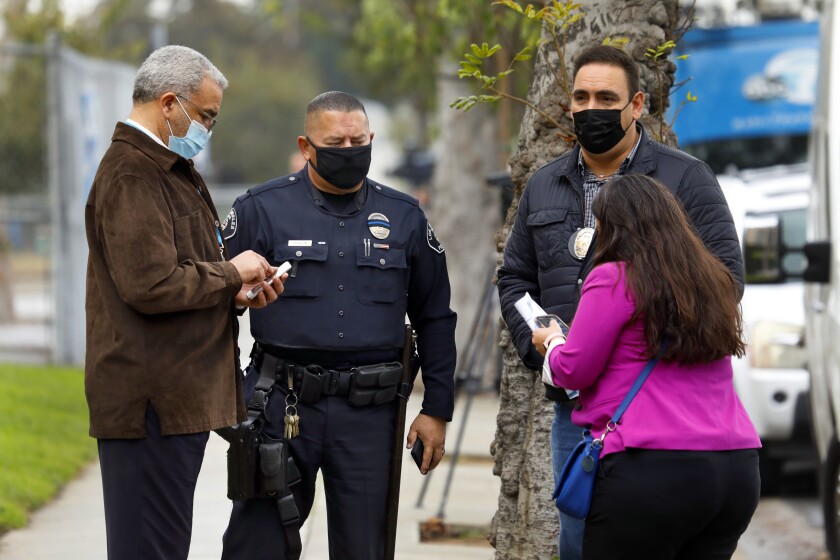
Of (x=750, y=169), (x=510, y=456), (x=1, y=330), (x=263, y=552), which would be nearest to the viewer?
(x=263, y=552)

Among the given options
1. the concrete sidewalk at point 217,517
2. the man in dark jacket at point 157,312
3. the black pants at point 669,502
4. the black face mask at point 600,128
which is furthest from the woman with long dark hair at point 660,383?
the concrete sidewalk at point 217,517

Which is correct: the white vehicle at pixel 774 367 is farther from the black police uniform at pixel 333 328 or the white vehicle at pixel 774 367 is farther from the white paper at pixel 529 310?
the white paper at pixel 529 310

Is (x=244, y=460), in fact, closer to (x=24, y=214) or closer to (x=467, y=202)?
(x=24, y=214)

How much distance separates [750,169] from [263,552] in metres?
12.8

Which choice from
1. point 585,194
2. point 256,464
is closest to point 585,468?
point 585,194

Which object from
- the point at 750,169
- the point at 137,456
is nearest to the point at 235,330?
the point at 137,456

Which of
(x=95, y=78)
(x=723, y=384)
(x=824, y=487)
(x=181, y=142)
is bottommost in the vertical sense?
(x=824, y=487)

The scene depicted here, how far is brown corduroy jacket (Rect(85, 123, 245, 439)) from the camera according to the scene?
3838 mm

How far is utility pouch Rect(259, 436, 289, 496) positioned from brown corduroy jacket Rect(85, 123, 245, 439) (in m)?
0.44

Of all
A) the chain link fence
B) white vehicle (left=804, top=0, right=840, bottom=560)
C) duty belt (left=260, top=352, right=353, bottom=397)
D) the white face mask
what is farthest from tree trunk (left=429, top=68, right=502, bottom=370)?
the white face mask

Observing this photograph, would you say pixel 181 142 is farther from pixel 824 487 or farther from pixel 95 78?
pixel 95 78

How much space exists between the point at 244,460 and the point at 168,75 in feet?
4.26

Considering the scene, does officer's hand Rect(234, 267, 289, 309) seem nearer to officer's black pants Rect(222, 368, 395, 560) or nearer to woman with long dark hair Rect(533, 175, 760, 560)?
officer's black pants Rect(222, 368, 395, 560)

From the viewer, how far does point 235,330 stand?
4.27 meters
